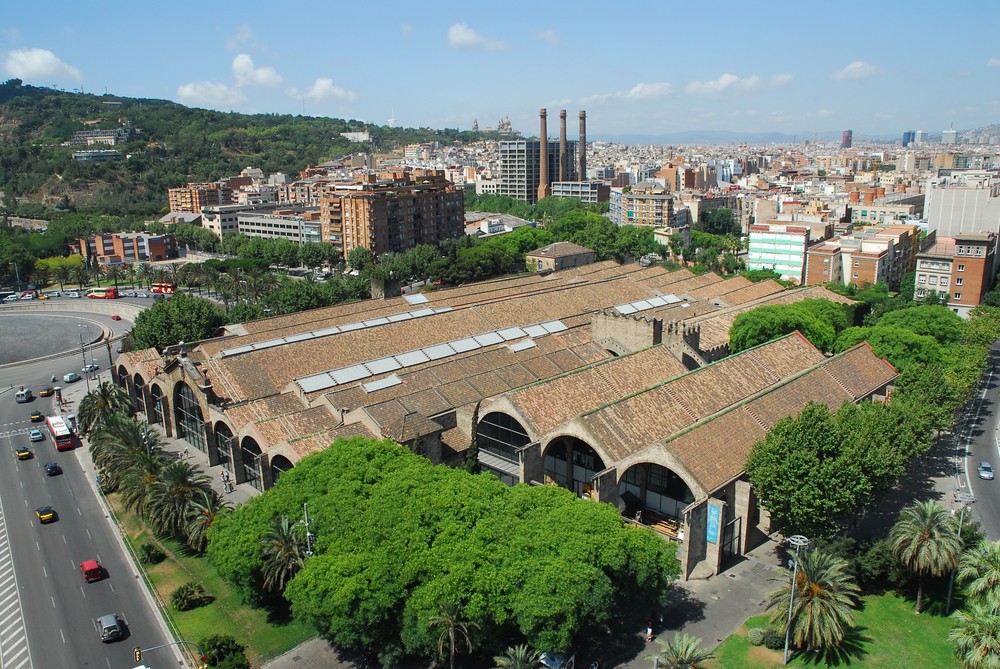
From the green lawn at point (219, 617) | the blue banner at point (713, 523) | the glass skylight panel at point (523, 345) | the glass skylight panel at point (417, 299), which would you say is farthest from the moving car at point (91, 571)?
the glass skylight panel at point (417, 299)

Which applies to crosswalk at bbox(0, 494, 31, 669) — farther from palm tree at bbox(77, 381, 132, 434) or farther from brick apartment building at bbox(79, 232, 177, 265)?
brick apartment building at bbox(79, 232, 177, 265)

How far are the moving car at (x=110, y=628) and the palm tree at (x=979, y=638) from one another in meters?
41.2

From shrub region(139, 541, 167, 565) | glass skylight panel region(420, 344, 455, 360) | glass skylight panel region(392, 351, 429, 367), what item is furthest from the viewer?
glass skylight panel region(420, 344, 455, 360)

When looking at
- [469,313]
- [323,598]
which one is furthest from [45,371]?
[323,598]

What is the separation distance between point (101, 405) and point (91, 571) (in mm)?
24240

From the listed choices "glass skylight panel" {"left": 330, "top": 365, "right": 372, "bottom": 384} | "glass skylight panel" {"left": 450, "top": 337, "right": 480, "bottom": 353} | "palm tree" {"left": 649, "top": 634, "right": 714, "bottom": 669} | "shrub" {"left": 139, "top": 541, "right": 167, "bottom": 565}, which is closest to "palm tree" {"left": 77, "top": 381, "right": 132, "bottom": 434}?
"glass skylight panel" {"left": 330, "top": 365, "right": 372, "bottom": 384}

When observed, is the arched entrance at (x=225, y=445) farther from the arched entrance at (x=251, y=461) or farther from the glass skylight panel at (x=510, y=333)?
the glass skylight panel at (x=510, y=333)

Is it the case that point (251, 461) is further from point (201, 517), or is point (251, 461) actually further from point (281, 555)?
point (281, 555)

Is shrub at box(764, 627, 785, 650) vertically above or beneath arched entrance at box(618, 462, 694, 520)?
beneath

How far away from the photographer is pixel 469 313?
79.4 meters

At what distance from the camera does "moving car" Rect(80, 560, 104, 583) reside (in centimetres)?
4444

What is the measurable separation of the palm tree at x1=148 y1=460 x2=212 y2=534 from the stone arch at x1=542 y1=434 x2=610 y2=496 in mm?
23365

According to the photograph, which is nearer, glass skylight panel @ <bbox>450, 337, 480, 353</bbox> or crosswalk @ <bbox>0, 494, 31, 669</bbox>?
crosswalk @ <bbox>0, 494, 31, 669</bbox>

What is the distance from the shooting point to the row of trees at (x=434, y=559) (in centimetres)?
3372
